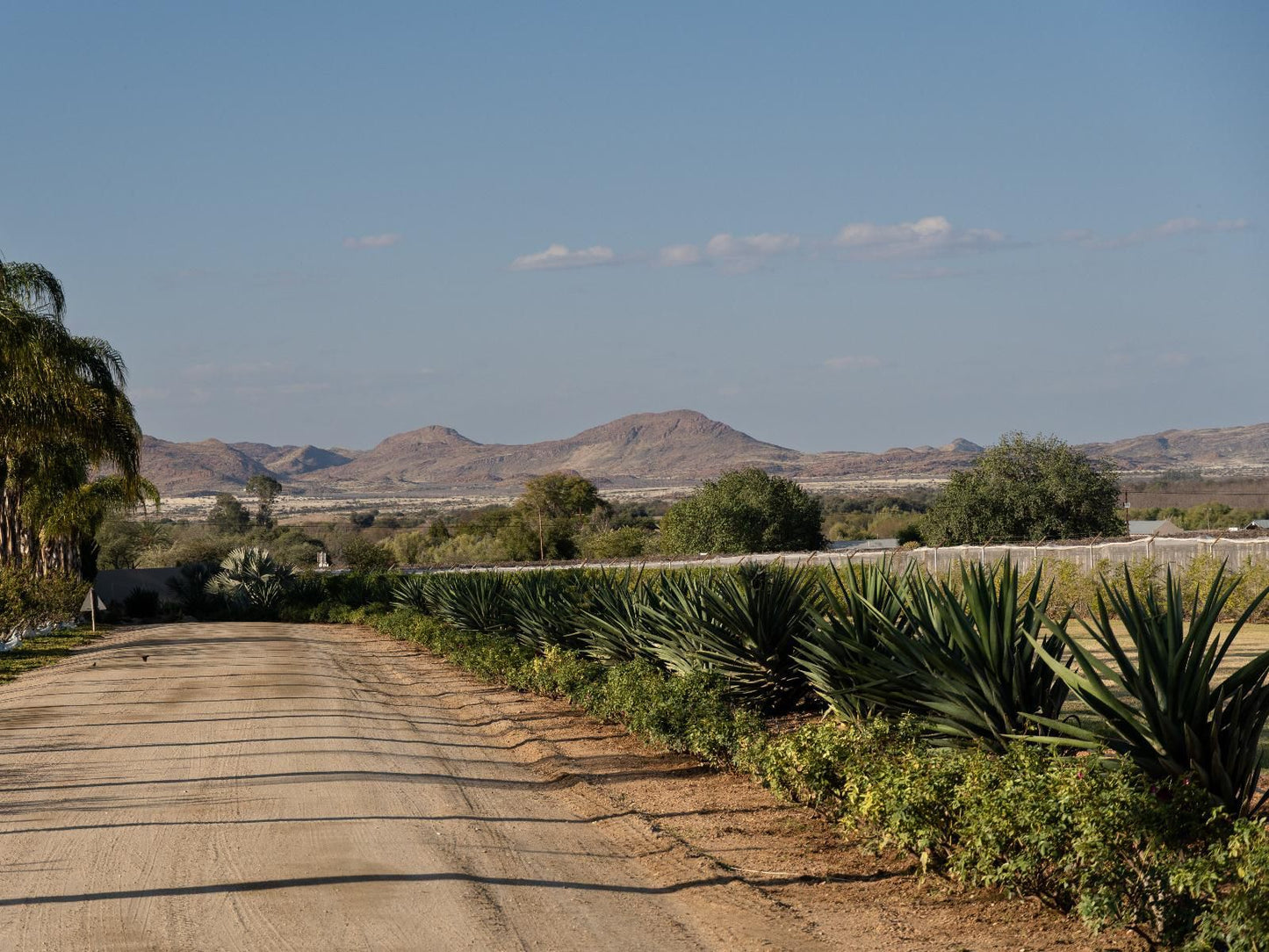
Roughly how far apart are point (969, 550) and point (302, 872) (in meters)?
25.9

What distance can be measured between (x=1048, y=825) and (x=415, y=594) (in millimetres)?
27100

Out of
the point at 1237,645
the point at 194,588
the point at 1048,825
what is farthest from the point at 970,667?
the point at 194,588

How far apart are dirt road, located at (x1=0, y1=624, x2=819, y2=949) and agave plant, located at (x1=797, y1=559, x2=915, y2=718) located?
1876 mm

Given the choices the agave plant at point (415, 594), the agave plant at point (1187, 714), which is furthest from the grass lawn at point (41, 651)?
the agave plant at point (1187, 714)

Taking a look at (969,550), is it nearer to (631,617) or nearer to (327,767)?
(631,617)

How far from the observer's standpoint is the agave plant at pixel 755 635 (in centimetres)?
1155

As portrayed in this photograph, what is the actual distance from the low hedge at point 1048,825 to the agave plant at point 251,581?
118 ft

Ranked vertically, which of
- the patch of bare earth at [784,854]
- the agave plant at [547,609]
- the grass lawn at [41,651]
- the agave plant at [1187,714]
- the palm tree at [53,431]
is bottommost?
the grass lawn at [41,651]

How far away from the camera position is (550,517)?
289 feet

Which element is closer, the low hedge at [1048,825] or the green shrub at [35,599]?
the low hedge at [1048,825]

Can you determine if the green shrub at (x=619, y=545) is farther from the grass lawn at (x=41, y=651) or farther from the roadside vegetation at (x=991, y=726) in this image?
the roadside vegetation at (x=991, y=726)

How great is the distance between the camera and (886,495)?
135375mm

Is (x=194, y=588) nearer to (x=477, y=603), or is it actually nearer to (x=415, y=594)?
(x=415, y=594)

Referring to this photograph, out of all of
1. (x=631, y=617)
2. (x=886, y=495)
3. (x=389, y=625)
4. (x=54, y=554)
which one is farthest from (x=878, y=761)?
(x=886, y=495)
